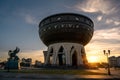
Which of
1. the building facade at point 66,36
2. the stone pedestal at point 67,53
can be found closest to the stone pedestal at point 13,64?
the building facade at point 66,36

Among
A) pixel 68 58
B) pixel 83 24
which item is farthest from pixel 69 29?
pixel 68 58

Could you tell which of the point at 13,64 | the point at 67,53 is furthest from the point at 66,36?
the point at 13,64

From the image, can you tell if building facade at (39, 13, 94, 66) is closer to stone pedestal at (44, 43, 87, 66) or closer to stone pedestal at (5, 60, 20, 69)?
stone pedestal at (44, 43, 87, 66)

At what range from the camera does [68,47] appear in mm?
66000

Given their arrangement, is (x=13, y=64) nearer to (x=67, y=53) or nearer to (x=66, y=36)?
(x=66, y=36)

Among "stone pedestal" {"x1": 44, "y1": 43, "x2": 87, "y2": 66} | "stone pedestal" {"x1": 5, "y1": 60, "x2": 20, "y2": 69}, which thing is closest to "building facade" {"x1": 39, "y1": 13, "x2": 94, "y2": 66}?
"stone pedestal" {"x1": 44, "y1": 43, "x2": 87, "y2": 66}

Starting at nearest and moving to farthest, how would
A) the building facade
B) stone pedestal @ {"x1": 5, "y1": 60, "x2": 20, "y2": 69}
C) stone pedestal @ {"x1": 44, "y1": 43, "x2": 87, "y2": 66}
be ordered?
stone pedestal @ {"x1": 5, "y1": 60, "x2": 20, "y2": 69} < the building facade < stone pedestal @ {"x1": 44, "y1": 43, "x2": 87, "y2": 66}

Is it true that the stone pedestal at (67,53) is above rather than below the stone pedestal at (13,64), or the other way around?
above

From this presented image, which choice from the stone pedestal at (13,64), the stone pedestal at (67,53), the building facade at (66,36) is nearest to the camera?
the stone pedestal at (13,64)

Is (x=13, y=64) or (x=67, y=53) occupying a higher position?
(x=67, y=53)

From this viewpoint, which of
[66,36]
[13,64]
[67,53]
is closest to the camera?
[13,64]

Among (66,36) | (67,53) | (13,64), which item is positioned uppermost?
(66,36)

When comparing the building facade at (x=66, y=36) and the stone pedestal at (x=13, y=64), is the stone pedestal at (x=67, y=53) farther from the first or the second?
the stone pedestal at (x=13, y=64)

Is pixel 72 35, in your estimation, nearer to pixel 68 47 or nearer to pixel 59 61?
pixel 68 47
